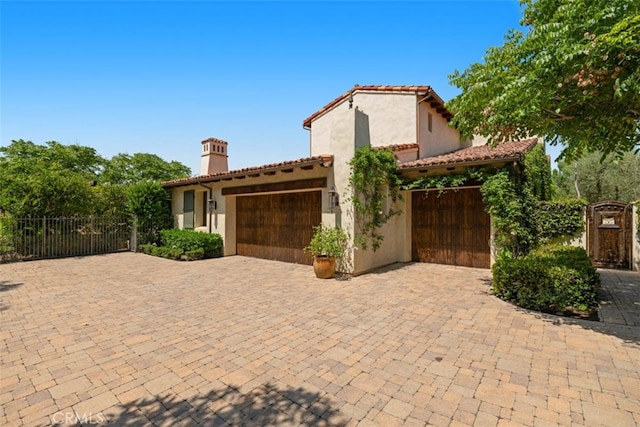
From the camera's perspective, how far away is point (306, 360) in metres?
3.90

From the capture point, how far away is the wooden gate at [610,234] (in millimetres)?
9953

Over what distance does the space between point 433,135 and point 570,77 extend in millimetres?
9572

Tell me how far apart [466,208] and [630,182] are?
27.6m

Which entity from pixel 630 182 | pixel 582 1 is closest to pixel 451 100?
pixel 582 1

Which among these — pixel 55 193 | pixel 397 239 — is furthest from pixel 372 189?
pixel 55 193

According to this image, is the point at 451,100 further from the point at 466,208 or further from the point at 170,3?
the point at 170,3

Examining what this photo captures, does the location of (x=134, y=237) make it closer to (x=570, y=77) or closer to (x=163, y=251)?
(x=163, y=251)

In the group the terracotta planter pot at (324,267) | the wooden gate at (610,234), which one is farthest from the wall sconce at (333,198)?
the wooden gate at (610,234)

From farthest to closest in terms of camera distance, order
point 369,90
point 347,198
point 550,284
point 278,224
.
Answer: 1. point 369,90
2. point 278,224
3. point 347,198
4. point 550,284

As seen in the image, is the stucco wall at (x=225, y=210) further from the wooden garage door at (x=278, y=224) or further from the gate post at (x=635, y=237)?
the gate post at (x=635, y=237)

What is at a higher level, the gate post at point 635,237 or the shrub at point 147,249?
the gate post at point 635,237

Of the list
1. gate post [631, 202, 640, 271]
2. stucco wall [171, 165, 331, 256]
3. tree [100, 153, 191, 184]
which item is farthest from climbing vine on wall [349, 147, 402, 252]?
tree [100, 153, 191, 184]

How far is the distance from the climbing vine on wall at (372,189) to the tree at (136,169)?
34.6 metres

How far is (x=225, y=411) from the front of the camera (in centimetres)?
285
